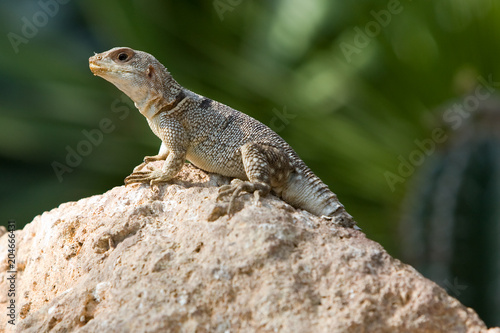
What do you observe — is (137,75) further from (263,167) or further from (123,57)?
(263,167)

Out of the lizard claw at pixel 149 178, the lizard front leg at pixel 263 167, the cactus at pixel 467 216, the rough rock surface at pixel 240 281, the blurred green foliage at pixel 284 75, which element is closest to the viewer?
the rough rock surface at pixel 240 281

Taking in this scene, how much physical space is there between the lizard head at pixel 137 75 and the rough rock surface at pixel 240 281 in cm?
113

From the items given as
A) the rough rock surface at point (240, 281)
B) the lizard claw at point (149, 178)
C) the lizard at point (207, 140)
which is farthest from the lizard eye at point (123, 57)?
the rough rock surface at point (240, 281)

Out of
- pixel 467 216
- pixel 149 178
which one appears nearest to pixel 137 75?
pixel 149 178

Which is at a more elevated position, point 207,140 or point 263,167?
point 207,140

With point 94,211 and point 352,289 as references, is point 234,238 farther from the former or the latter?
point 94,211

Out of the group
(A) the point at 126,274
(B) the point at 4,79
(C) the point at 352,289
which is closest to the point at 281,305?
(C) the point at 352,289

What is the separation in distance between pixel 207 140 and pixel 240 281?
1.66 metres

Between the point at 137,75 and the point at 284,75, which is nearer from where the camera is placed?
the point at 137,75

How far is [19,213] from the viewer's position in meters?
8.55

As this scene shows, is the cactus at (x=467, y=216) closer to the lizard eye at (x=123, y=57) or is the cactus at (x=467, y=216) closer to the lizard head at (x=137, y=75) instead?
the lizard head at (x=137, y=75)

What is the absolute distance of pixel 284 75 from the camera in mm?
8109

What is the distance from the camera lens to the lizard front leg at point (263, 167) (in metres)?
3.83

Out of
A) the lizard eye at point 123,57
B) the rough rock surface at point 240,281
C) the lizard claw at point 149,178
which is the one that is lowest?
the rough rock surface at point 240,281
